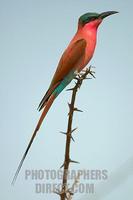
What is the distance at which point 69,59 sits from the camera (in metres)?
0.89

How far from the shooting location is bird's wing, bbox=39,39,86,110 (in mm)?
844

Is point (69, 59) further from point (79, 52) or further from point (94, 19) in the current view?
point (94, 19)

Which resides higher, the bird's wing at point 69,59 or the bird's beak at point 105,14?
the bird's beak at point 105,14

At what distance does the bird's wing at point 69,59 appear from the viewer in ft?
2.77

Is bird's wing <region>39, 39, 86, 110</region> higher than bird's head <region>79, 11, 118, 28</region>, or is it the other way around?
bird's head <region>79, 11, 118, 28</region>

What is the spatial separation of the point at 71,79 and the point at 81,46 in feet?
0.43

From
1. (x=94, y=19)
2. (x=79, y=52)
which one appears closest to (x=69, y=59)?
(x=79, y=52)

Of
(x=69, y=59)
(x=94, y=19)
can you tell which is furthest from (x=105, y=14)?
(x=69, y=59)

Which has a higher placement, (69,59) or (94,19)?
(94,19)

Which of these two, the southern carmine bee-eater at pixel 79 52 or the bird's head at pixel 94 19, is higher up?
the bird's head at pixel 94 19

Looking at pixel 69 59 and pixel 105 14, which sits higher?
pixel 105 14

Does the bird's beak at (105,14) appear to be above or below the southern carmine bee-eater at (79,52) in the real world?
above

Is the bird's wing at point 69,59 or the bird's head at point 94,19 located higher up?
the bird's head at point 94,19

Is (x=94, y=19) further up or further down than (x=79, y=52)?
further up
